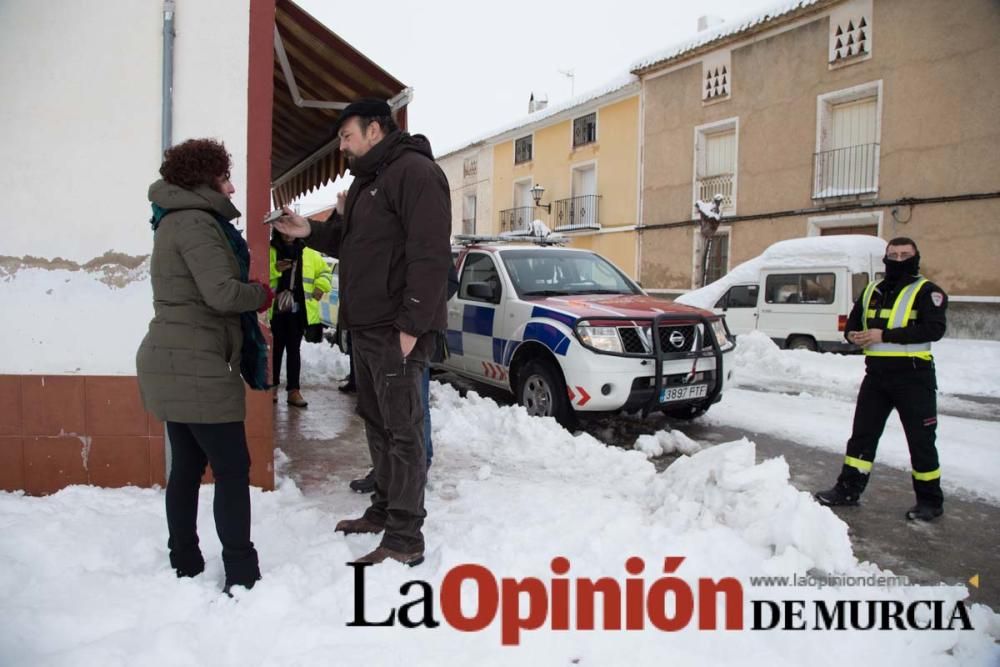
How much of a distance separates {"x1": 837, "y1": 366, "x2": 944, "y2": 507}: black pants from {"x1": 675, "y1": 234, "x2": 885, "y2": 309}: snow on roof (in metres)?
7.57

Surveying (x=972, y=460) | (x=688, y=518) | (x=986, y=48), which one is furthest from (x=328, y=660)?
(x=986, y=48)

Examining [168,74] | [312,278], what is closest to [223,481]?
[168,74]

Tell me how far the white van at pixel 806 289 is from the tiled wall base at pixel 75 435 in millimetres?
10791

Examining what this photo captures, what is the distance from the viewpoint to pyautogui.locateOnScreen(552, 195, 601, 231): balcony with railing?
2444cm

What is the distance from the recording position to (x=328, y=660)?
230 cm

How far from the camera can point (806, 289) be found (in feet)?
40.5

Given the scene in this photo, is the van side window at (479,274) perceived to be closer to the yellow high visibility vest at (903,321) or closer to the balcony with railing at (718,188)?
the yellow high visibility vest at (903,321)

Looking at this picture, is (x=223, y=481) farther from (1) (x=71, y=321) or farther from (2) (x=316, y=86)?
(2) (x=316, y=86)

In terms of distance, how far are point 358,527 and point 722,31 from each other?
19.8 meters

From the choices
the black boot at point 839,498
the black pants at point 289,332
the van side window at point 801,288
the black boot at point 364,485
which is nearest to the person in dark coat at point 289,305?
the black pants at point 289,332

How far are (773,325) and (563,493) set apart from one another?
9.91m

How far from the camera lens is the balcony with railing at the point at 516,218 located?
1097 inches

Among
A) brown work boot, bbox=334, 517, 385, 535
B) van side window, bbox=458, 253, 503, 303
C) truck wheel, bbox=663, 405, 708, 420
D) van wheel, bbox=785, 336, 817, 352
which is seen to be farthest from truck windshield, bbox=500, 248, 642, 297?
van wheel, bbox=785, 336, 817, 352

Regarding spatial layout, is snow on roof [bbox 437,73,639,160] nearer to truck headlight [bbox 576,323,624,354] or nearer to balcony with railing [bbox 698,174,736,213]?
balcony with railing [bbox 698,174,736,213]
